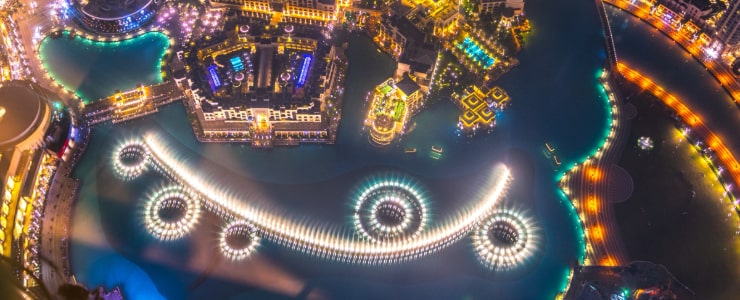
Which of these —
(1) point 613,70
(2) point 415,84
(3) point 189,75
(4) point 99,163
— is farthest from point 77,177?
(1) point 613,70

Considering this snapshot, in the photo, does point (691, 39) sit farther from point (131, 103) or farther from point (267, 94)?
point (131, 103)

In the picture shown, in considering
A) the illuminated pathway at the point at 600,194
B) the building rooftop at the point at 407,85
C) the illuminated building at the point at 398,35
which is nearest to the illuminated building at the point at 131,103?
the illuminated building at the point at 398,35

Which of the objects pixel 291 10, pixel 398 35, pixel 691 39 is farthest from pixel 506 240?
pixel 691 39

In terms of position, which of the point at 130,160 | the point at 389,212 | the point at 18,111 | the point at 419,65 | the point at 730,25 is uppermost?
the point at 730,25

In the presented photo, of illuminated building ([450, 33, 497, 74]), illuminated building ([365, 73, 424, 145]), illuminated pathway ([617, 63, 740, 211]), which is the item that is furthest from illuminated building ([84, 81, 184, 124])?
illuminated pathway ([617, 63, 740, 211])

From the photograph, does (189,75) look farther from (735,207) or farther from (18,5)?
(735,207)

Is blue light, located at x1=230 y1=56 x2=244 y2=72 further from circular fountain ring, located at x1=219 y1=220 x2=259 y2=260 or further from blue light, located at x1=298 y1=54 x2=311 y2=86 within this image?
circular fountain ring, located at x1=219 y1=220 x2=259 y2=260

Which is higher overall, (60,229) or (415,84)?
(415,84)
